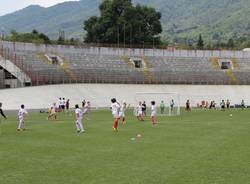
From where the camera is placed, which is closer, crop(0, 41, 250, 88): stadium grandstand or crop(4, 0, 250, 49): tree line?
crop(0, 41, 250, 88): stadium grandstand

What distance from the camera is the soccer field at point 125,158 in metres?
15.7

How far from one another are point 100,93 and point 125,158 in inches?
2332

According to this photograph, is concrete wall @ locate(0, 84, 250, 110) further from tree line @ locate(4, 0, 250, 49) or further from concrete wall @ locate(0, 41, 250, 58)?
tree line @ locate(4, 0, 250, 49)

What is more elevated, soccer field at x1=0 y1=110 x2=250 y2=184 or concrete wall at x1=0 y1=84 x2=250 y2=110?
concrete wall at x1=0 y1=84 x2=250 y2=110

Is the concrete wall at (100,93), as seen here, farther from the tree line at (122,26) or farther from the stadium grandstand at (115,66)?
the tree line at (122,26)

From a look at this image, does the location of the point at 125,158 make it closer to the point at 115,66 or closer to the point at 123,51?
the point at 115,66

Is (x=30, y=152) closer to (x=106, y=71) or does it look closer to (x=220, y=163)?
(x=220, y=163)

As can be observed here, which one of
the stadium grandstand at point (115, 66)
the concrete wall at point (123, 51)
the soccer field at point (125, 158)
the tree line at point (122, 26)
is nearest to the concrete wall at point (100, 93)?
the stadium grandstand at point (115, 66)

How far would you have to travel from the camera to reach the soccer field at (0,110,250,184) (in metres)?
15.7

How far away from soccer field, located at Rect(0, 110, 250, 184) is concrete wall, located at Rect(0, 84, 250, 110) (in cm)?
3734

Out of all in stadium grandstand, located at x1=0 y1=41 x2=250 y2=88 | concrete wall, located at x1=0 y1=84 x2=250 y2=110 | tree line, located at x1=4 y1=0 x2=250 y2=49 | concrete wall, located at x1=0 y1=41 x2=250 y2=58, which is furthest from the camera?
tree line, located at x1=4 y1=0 x2=250 y2=49

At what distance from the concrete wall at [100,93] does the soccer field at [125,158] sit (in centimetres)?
3734

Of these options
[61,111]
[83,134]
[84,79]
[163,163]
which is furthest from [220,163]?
[84,79]

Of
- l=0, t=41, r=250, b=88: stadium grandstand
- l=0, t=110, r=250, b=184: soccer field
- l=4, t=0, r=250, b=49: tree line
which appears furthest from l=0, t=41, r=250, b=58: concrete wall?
l=0, t=110, r=250, b=184: soccer field
